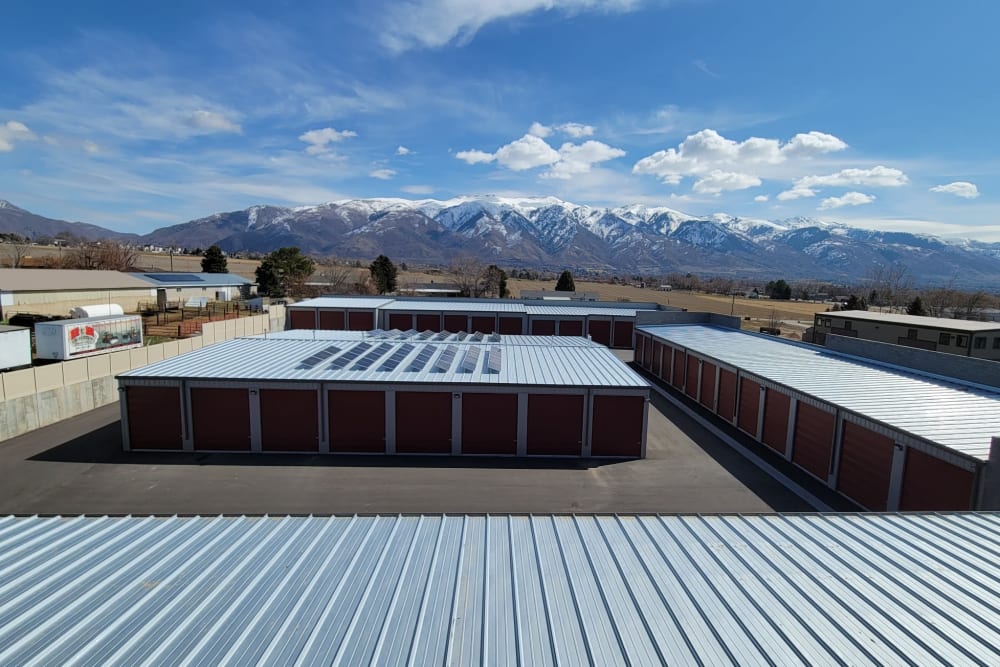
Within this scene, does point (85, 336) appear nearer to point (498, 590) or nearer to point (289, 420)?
point (289, 420)

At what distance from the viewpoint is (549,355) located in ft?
79.5

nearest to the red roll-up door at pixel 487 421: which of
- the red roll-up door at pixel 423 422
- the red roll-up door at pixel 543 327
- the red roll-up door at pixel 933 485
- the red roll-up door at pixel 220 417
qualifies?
the red roll-up door at pixel 423 422

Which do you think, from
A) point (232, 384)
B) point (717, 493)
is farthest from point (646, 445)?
point (232, 384)

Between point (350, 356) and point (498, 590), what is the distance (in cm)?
1700

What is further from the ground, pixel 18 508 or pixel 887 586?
pixel 887 586

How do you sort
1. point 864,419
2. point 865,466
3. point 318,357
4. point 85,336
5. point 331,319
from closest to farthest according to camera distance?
point 864,419 → point 865,466 → point 318,357 → point 85,336 → point 331,319

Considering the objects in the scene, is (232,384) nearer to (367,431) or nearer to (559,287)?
(367,431)

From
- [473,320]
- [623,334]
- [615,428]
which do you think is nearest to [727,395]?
[615,428]

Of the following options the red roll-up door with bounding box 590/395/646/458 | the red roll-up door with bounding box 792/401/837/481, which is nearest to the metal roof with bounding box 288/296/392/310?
the red roll-up door with bounding box 590/395/646/458

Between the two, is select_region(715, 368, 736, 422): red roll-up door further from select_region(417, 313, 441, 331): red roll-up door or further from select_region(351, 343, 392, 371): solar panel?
select_region(417, 313, 441, 331): red roll-up door

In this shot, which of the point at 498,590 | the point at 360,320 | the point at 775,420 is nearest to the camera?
the point at 498,590

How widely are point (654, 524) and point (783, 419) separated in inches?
546

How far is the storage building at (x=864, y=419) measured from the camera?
40.7 feet

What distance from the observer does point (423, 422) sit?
1878 cm
